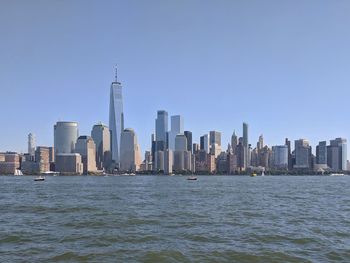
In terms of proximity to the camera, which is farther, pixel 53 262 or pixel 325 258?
pixel 325 258

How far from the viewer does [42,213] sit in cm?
5194

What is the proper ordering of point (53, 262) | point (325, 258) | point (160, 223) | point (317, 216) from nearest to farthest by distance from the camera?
point (53, 262) → point (325, 258) → point (160, 223) → point (317, 216)

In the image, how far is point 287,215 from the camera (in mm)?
49188

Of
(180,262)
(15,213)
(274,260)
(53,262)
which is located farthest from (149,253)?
(15,213)

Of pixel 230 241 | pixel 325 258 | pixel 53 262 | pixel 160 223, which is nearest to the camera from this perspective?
pixel 53 262

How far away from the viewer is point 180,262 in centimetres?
2545

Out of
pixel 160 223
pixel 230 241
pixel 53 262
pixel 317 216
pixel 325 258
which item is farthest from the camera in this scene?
pixel 317 216

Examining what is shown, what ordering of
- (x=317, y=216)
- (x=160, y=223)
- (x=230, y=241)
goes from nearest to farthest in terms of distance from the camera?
(x=230, y=241) → (x=160, y=223) → (x=317, y=216)

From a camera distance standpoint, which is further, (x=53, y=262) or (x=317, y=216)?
(x=317, y=216)

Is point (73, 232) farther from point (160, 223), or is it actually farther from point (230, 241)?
point (230, 241)

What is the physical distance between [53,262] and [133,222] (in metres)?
18.0

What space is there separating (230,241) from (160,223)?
11714 mm

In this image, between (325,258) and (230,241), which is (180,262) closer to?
(230,241)

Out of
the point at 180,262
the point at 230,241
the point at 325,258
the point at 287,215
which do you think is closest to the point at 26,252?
the point at 180,262
